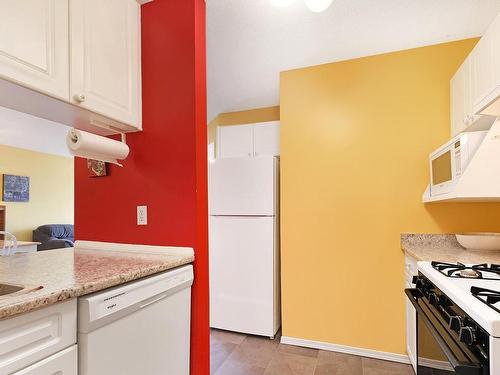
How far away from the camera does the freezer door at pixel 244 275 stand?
266 cm

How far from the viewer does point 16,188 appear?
5359 millimetres

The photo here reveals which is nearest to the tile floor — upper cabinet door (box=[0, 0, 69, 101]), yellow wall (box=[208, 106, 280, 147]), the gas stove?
the gas stove

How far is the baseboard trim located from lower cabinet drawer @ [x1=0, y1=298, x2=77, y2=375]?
2.07 meters

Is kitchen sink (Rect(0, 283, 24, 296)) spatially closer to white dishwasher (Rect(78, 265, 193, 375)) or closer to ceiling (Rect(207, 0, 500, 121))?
white dishwasher (Rect(78, 265, 193, 375))

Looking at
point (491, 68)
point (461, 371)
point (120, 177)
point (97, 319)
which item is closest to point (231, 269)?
point (120, 177)

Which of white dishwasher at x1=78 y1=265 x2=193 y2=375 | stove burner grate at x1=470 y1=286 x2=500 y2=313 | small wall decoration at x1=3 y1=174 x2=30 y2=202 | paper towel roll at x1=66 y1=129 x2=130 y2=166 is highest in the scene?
A: paper towel roll at x1=66 y1=129 x2=130 y2=166

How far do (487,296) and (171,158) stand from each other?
4.85 feet

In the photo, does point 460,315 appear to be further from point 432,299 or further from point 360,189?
point 360,189

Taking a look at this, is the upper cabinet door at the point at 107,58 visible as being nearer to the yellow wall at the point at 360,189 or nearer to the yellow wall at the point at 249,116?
the yellow wall at the point at 360,189

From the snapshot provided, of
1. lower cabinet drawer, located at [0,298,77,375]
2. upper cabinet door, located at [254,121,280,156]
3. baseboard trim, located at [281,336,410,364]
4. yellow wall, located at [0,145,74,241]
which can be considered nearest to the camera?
lower cabinet drawer, located at [0,298,77,375]

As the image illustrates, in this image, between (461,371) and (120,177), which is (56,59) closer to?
(120,177)

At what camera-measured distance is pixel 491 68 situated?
1.59 metres

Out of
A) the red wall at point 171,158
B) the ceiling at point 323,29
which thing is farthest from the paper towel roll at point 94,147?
the ceiling at point 323,29

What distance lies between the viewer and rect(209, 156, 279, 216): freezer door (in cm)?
271
